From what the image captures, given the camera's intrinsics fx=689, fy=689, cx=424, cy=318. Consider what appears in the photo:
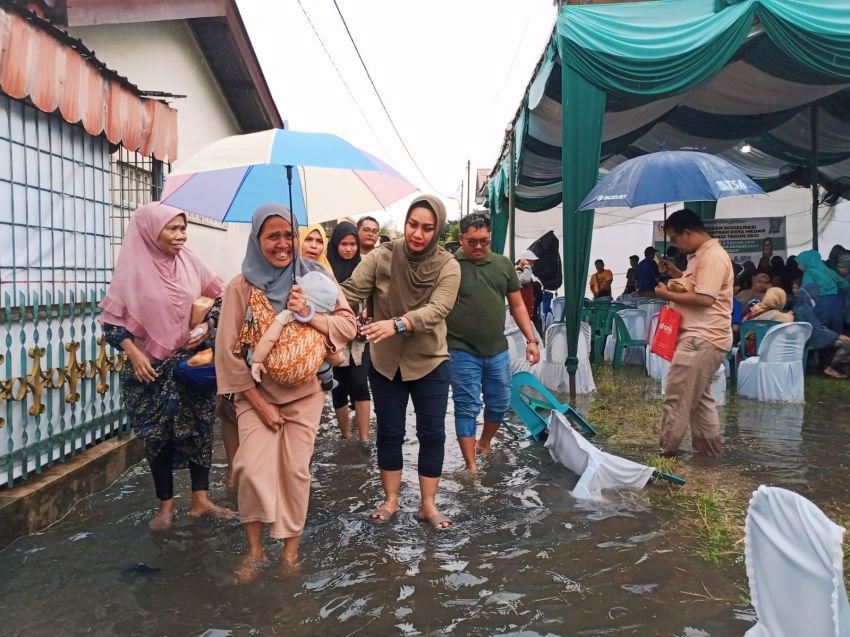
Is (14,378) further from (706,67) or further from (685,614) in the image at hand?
(706,67)

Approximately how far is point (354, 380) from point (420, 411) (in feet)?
5.65

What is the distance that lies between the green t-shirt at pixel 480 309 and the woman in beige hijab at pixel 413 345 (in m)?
0.78

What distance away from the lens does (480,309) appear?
4590 mm

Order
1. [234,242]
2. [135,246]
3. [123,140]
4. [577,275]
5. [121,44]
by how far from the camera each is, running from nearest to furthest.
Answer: [135,246], [123,140], [121,44], [577,275], [234,242]

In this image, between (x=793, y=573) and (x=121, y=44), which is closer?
(x=793, y=573)

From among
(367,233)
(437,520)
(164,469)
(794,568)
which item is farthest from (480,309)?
(794,568)

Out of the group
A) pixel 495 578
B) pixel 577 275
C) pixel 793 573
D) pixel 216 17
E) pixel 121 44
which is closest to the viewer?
pixel 793 573

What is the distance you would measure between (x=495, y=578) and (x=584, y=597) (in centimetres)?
41

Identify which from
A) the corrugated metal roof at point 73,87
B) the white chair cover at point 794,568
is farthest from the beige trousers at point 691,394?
the corrugated metal roof at point 73,87

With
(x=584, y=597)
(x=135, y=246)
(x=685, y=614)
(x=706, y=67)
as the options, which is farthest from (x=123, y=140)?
(x=706, y=67)

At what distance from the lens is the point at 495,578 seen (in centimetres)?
310

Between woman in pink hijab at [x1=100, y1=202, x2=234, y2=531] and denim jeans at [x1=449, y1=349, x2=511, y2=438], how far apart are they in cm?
162

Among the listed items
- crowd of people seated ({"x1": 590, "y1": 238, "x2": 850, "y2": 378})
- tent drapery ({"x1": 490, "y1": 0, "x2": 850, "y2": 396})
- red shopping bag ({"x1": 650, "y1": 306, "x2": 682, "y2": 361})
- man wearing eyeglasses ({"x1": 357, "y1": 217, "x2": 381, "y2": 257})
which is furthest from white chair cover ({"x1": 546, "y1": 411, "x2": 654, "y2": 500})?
crowd of people seated ({"x1": 590, "y1": 238, "x2": 850, "y2": 378})

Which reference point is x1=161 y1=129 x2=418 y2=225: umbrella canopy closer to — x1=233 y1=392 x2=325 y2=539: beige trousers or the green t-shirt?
the green t-shirt
